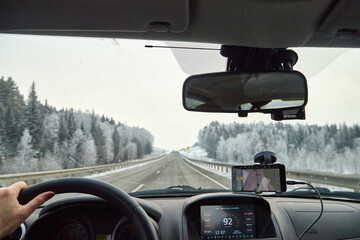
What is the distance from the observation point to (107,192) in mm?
1845

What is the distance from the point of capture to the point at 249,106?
9.82ft

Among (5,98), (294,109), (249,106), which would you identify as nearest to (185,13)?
(249,106)

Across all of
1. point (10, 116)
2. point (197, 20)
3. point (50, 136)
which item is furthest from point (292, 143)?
point (10, 116)

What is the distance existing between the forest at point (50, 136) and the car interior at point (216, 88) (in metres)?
1.26

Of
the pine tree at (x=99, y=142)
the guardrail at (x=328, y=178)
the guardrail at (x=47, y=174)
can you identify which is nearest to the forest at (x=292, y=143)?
the guardrail at (x=328, y=178)

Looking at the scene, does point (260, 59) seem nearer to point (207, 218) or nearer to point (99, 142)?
point (207, 218)

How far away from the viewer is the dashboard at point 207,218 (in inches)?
95.7

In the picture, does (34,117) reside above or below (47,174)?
above

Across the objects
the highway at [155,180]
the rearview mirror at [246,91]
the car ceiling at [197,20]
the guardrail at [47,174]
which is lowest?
the highway at [155,180]

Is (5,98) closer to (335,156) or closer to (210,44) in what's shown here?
(210,44)

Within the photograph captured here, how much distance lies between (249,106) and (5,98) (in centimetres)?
294

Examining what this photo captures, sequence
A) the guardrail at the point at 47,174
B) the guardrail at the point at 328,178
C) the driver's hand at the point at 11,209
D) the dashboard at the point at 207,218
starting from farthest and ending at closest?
the guardrail at the point at 328,178 → the guardrail at the point at 47,174 → the dashboard at the point at 207,218 → the driver's hand at the point at 11,209

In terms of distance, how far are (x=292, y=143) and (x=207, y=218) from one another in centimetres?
284

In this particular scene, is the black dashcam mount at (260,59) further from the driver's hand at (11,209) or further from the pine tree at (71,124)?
the pine tree at (71,124)
